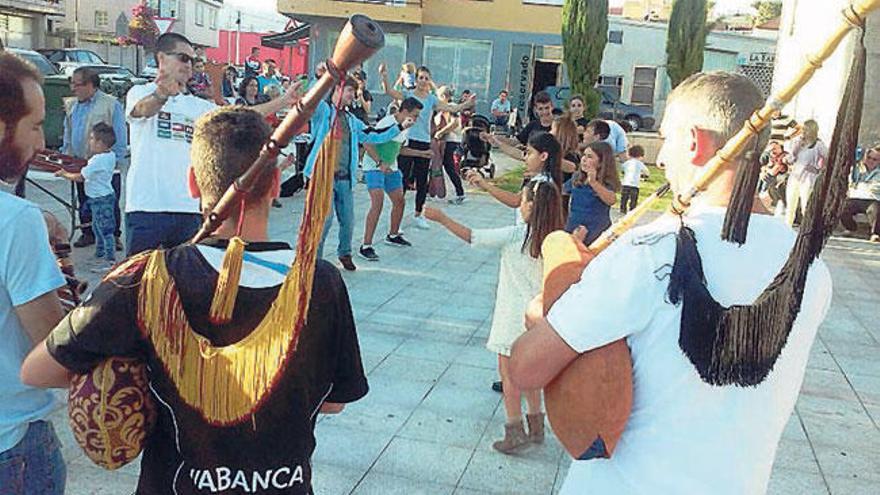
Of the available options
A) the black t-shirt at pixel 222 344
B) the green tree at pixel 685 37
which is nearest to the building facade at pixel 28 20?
the green tree at pixel 685 37

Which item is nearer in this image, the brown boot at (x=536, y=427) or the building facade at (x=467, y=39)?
the brown boot at (x=536, y=427)

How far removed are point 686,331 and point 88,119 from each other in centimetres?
738

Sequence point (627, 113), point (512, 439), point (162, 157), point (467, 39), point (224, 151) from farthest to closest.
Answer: point (627, 113)
point (467, 39)
point (162, 157)
point (512, 439)
point (224, 151)

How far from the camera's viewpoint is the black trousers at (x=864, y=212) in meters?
12.0

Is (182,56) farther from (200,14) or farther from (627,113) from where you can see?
(200,14)

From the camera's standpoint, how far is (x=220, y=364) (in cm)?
170

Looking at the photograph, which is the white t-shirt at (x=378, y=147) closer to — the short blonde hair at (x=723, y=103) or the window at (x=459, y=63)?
the short blonde hair at (x=723, y=103)

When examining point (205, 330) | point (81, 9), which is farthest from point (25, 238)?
point (81, 9)

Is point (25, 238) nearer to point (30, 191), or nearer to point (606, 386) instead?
point (606, 386)

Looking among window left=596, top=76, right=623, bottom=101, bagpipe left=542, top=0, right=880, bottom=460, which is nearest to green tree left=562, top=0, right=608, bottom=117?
window left=596, top=76, right=623, bottom=101

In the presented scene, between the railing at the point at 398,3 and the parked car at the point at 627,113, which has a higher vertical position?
the railing at the point at 398,3

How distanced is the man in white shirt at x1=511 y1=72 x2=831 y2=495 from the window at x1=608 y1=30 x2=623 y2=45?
30.7 meters

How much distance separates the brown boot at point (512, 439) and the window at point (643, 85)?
1121 inches

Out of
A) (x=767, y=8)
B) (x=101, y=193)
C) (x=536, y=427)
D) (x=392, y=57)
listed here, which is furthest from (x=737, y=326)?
(x=767, y=8)
